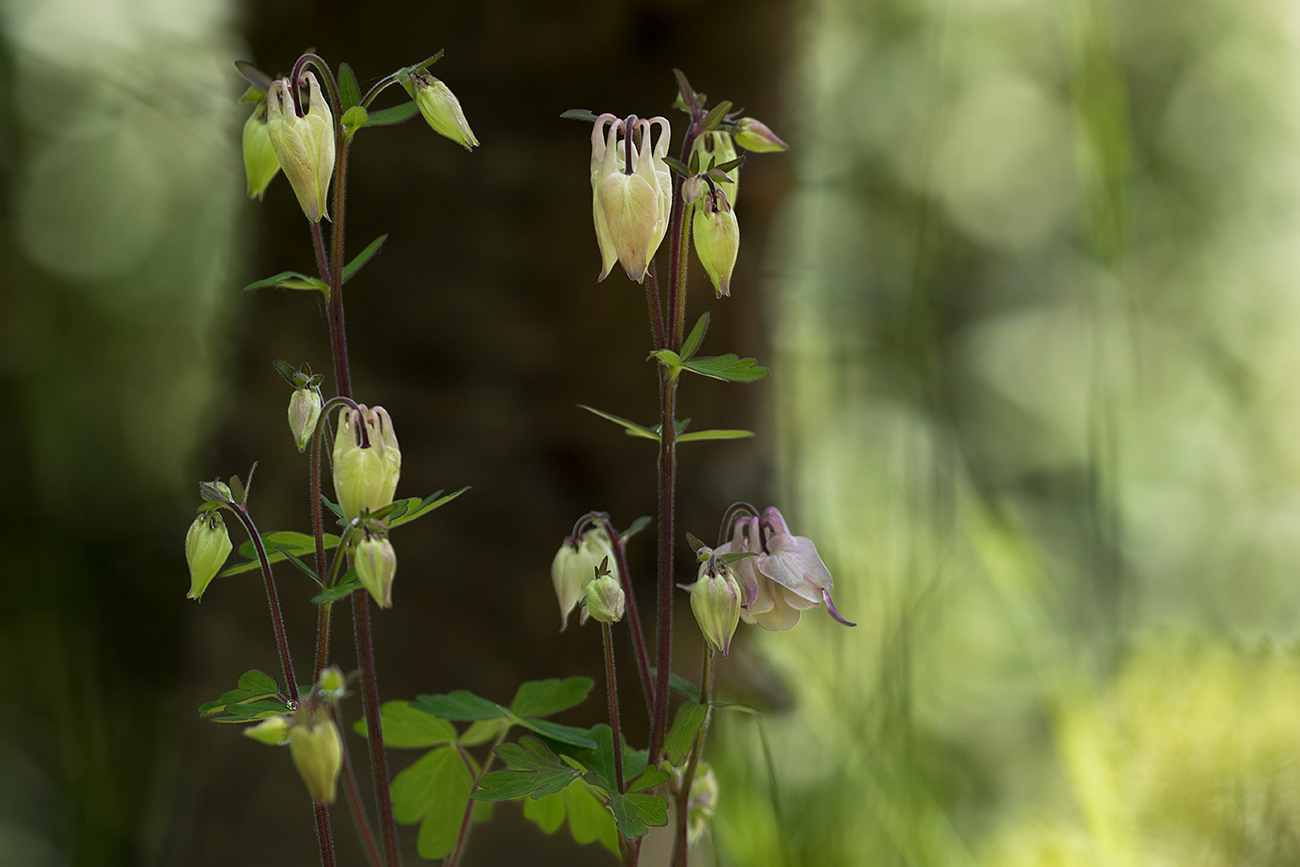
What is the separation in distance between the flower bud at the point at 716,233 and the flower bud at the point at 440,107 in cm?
13

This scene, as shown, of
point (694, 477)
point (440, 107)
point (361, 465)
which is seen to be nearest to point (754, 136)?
point (440, 107)

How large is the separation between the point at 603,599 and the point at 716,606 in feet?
0.20

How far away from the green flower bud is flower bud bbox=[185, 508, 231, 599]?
333 mm

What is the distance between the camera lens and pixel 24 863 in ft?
6.48

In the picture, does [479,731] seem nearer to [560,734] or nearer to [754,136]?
[560,734]

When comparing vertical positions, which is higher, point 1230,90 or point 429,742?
point 1230,90

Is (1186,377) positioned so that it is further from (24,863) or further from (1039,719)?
(24,863)

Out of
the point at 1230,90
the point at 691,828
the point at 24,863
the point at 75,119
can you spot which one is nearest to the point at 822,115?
the point at 1230,90

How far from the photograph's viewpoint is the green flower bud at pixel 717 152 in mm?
499

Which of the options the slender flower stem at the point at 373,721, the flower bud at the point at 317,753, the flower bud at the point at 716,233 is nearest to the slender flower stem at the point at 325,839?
the slender flower stem at the point at 373,721

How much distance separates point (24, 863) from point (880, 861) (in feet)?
6.72

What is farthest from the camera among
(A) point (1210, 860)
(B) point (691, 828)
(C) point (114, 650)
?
(C) point (114, 650)

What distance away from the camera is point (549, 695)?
60 cm

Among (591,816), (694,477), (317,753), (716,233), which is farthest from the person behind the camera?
(694,477)
